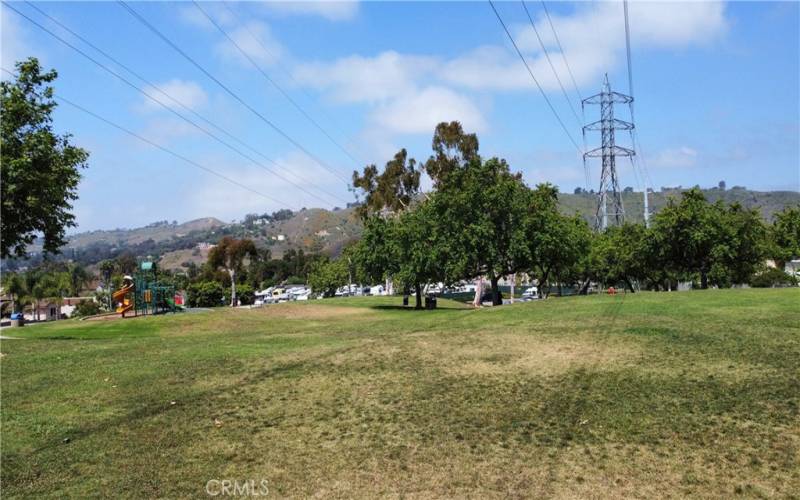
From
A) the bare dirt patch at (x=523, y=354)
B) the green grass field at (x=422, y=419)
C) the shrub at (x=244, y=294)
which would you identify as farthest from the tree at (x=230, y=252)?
the bare dirt patch at (x=523, y=354)

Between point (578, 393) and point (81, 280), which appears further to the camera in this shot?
point (81, 280)

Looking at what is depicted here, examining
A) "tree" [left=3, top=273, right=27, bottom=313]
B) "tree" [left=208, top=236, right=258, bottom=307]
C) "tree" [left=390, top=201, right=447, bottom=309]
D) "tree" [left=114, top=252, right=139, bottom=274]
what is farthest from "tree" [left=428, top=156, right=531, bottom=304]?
"tree" [left=114, top=252, right=139, bottom=274]

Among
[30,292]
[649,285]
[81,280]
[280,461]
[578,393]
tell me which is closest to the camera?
[280,461]

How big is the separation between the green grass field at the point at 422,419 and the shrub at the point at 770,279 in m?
57.4

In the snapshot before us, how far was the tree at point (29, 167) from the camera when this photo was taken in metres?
18.7

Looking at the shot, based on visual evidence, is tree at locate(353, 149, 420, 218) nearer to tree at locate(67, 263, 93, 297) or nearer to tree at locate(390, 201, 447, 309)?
tree at locate(390, 201, 447, 309)

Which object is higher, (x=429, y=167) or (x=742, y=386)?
(x=429, y=167)

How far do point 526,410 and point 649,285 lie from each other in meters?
79.9

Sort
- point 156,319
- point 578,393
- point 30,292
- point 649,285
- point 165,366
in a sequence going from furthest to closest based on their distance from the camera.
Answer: point 30,292 < point 649,285 < point 156,319 < point 165,366 < point 578,393

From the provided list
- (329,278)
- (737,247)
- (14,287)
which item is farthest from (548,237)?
(14,287)

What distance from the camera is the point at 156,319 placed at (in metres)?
34.4

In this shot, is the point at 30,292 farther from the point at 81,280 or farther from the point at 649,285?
the point at 649,285

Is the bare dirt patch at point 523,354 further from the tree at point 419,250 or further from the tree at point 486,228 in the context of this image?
the tree at point 419,250

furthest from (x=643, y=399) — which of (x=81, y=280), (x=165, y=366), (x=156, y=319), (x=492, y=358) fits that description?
(x=81, y=280)
